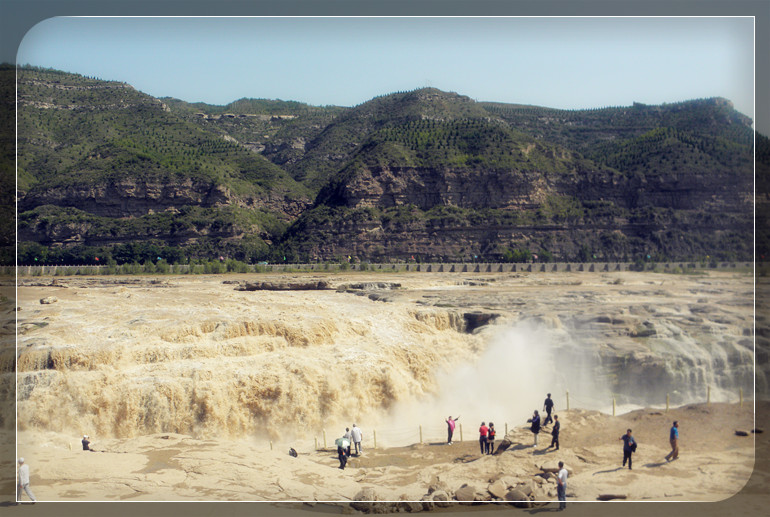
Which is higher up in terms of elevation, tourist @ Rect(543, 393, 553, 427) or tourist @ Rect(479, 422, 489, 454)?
tourist @ Rect(543, 393, 553, 427)

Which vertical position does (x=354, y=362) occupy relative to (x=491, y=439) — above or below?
above

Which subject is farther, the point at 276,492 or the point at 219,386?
the point at 219,386

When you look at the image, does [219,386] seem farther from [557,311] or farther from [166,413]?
[557,311]

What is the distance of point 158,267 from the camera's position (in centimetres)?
3872

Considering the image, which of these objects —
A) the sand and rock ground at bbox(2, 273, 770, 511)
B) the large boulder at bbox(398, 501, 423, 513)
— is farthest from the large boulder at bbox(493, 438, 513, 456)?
the large boulder at bbox(398, 501, 423, 513)

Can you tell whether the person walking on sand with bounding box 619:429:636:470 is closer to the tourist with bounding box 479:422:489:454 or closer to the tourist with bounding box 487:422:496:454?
the tourist with bounding box 487:422:496:454

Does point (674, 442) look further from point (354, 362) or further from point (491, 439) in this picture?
point (354, 362)

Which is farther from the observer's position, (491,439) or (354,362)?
(354,362)

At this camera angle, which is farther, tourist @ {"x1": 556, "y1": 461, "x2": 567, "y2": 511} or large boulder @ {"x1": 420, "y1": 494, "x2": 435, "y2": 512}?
large boulder @ {"x1": 420, "y1": 494, "x2": 435, "y2": 512}

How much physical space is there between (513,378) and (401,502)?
23.3ft

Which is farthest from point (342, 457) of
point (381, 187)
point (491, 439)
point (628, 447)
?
point (381, 187)

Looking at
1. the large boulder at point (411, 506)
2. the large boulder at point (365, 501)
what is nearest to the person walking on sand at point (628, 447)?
the large boulder at point (411, 506)

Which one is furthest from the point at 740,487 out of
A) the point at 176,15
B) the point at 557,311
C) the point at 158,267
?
the point at 158,267

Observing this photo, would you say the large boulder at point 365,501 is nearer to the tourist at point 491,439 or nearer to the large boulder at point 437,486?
the large boulder at point 437,486
